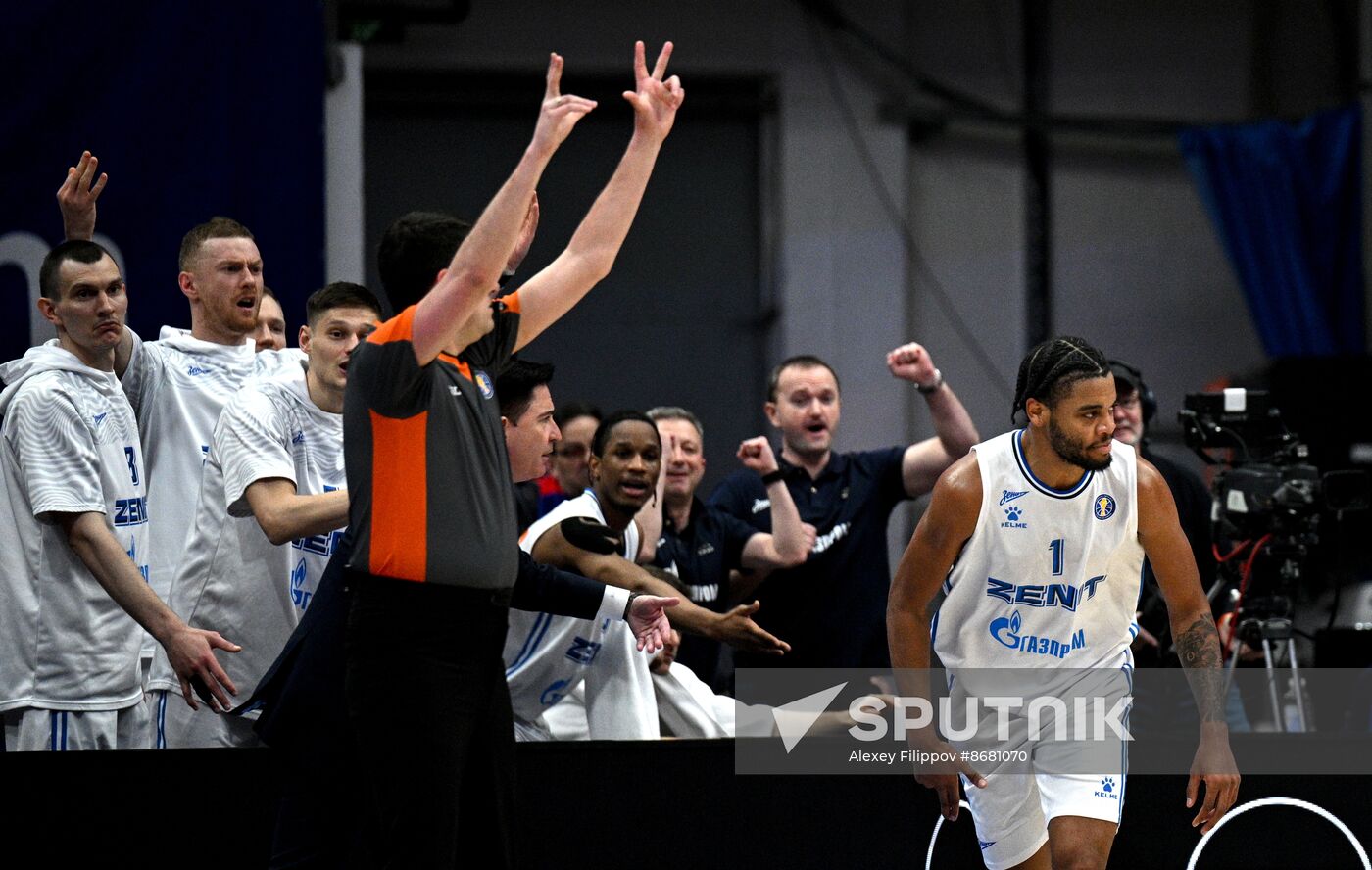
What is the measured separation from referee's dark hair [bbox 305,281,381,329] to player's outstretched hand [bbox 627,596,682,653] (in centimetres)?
123

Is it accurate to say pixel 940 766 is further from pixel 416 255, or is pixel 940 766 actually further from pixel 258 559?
pixel 258 559

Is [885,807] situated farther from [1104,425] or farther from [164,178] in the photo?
[164,178]

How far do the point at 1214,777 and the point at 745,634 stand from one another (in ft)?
4.06

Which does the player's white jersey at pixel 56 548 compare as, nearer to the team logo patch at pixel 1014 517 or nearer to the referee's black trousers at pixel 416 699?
the referee's black trousers at pixel 416 699

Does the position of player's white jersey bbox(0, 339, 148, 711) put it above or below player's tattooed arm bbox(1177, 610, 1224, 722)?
above

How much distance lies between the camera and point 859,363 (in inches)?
392

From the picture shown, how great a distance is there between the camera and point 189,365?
4758 millimetres

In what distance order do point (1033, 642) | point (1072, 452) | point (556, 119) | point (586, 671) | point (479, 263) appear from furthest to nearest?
1. point (586, 671)
2. point (1033, 642)
3. point (1072, 452)
4. point (556, 119)
5. point (479, 263)

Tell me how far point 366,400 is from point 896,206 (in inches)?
297

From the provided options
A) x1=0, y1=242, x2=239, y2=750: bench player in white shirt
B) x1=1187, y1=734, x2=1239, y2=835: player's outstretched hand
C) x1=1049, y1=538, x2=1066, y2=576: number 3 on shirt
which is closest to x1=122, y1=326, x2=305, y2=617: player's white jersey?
x1=0, y1=242, x2=239, y2=750: bench player in white shirt

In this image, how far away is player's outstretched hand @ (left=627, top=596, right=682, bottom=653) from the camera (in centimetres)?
372

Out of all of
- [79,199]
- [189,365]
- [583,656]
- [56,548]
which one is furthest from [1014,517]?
[79,199]

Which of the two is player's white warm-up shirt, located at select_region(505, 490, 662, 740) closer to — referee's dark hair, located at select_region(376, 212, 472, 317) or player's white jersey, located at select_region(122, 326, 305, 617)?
player's white jersey, located at select_region(122, 326, 305, 617)

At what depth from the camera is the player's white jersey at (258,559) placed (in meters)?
4.35
